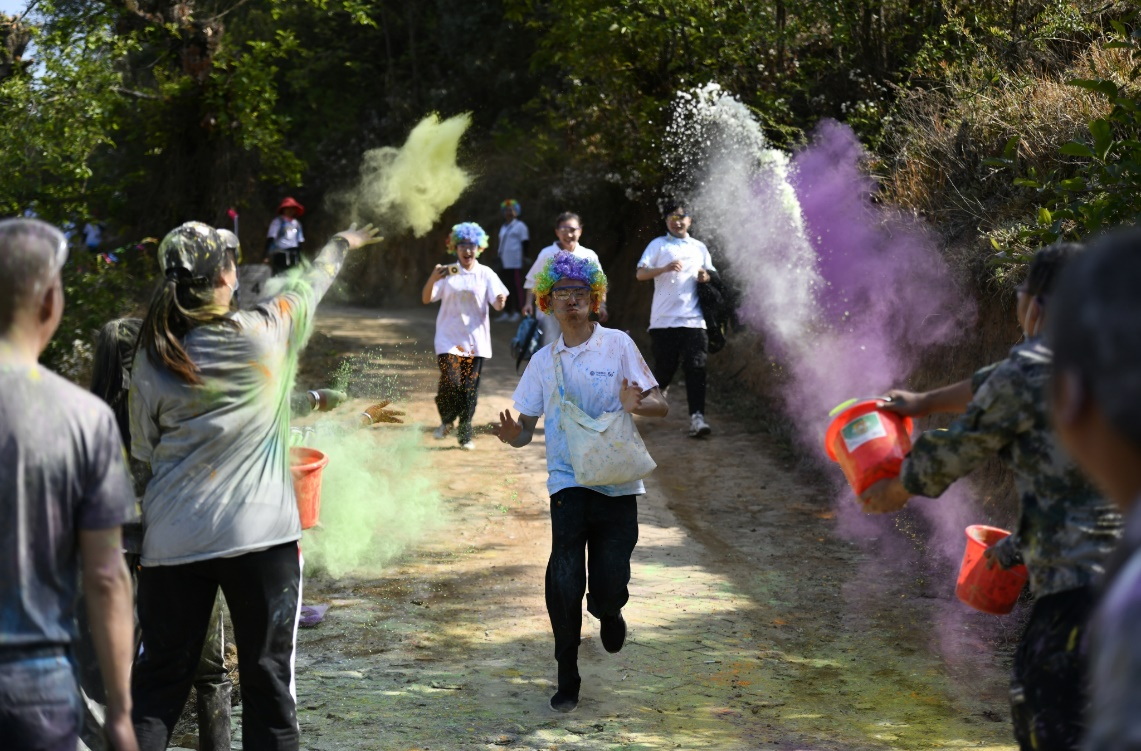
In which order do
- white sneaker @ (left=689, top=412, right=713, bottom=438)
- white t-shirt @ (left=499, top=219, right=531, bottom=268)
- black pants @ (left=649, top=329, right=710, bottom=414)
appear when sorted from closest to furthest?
black pants @ (left=649, top=329, right=710, bottom=414)
white sneaker @ (left=689, top=412, right=713, bottom=438)
white t-shirt @ (left=499, top=219, right=531, bottom=268)

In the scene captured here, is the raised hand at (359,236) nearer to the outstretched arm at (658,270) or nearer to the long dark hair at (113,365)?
the long dark hair at (113,365)

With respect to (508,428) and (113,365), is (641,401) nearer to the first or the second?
(508,428)

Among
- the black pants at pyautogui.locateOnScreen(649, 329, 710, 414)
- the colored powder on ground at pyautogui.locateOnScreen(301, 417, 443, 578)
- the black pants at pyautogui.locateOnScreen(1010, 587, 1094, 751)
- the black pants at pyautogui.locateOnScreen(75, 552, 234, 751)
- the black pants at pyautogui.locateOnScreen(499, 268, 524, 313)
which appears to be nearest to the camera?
the black pants at pyautogui.locateOnScreen(1010, 587, 1094, 751)

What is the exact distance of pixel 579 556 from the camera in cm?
496

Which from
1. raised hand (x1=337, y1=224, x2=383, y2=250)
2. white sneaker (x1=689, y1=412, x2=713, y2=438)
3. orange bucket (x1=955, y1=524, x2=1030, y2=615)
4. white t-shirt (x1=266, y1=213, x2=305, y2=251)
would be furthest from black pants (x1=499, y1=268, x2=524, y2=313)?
orange bucket (x1=955, y1=524, x2=1030, y2=615)

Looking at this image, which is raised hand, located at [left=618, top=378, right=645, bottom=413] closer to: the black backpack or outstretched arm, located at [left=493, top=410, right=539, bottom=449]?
outstretched arm, located at [left=493, top=410, right=539, bottom=449]

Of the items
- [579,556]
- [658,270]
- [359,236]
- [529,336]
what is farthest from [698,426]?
[359,236]

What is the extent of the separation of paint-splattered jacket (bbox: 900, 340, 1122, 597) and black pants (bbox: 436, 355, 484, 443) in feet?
21.8

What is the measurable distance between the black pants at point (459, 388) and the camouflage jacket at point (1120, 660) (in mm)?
7986

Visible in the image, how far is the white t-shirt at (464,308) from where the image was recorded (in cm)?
918

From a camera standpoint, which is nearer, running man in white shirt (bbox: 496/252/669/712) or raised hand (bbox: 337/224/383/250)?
raised hand (bbox: 337/224/383/250)

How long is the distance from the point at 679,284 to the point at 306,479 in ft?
18.1

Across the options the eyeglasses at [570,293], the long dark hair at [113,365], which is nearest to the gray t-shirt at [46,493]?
the long dark hair at [113,365]

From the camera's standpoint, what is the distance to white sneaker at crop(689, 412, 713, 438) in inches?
404
